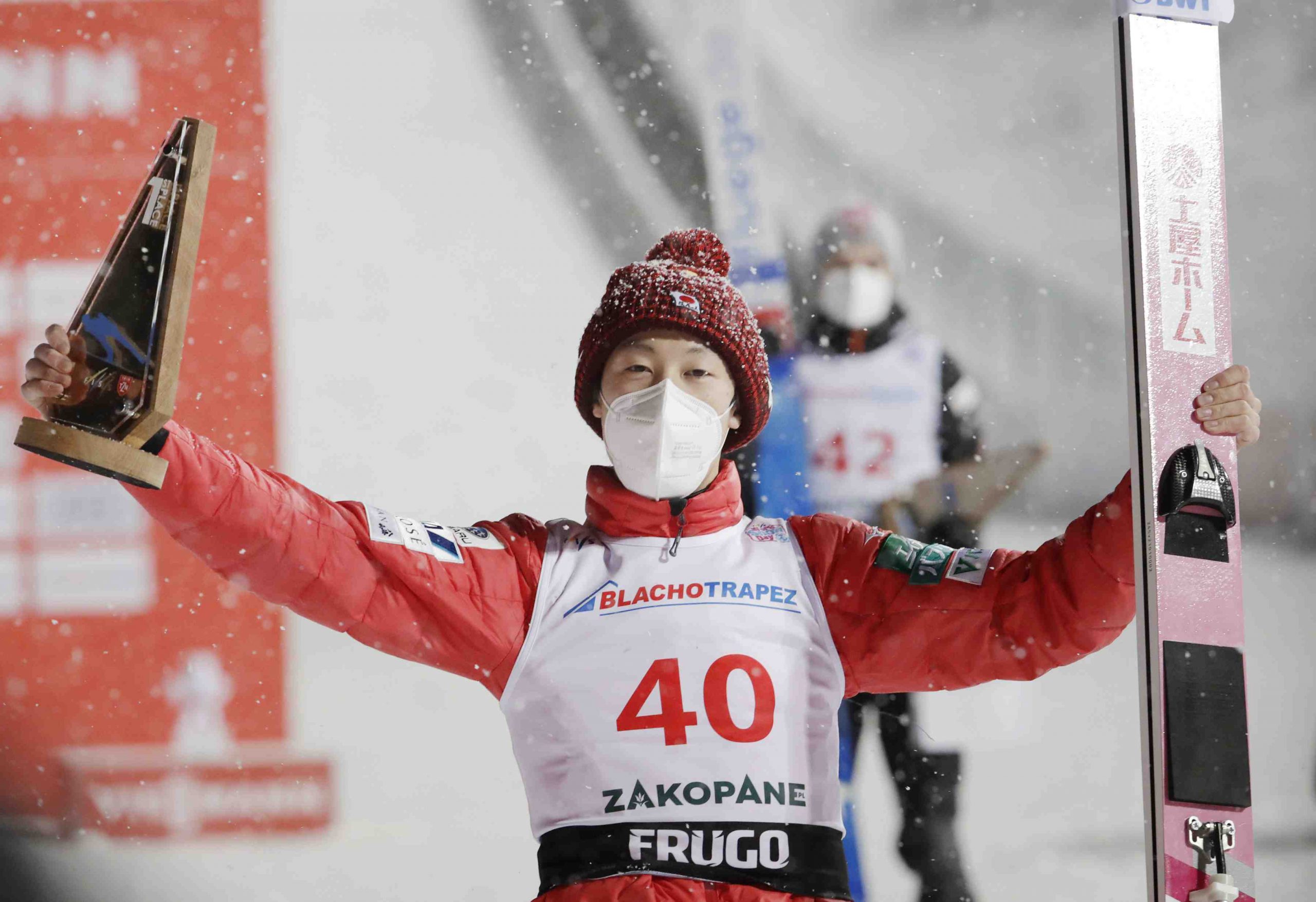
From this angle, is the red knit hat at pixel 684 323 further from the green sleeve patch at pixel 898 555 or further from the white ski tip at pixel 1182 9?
the white ski tip at pixel 1182 9

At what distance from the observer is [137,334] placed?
1.67 metres

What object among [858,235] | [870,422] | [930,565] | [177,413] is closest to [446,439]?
[177,413]

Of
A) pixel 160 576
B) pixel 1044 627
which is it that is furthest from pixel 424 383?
pixel 1044 627

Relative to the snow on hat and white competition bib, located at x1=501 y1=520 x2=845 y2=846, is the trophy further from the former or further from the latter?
the snow on hat

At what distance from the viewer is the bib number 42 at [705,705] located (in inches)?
70.0

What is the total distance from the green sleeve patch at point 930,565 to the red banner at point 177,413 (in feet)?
6.17

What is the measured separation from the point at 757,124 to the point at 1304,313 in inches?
64.8

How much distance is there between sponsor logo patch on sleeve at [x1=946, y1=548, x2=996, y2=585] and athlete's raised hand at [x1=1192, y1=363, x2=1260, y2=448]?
0.38m

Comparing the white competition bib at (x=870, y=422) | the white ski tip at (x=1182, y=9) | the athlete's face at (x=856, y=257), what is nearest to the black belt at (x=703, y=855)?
the white ski tip at (x=1182, y=9)

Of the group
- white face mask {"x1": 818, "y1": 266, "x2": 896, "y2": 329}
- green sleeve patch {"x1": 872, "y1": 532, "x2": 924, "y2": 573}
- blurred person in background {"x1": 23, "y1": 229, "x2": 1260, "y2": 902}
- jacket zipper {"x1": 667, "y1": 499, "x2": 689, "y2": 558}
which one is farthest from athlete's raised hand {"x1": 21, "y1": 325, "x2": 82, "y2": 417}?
white face mask {"x1": 818, "y1": 266, "x2": 896, "y2": 329}

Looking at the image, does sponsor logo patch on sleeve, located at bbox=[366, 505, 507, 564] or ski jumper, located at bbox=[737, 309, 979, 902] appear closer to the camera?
sponsor logo patch on sleeve, located at bbox=[366, 505, 507, 564]

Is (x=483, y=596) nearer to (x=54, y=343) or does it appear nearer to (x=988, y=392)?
(x=54, y=343)

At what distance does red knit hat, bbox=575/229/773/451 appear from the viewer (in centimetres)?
192

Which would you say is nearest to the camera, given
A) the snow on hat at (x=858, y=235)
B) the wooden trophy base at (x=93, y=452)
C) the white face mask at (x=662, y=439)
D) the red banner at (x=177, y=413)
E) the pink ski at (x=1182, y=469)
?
the wooden trophy base at (x=93, y=452)
